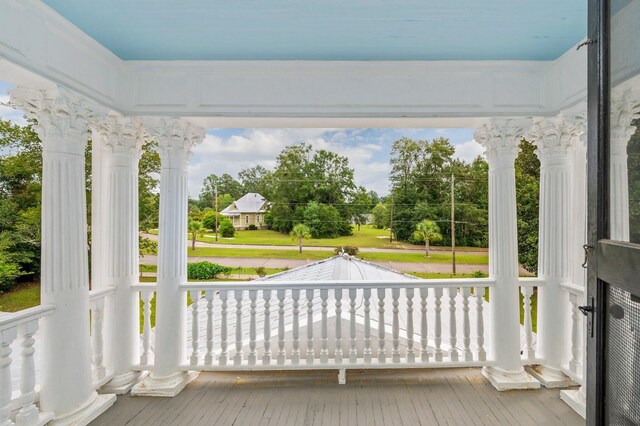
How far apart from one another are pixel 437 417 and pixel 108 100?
139 inches

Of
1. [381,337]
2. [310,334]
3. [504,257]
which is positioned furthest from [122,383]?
[504,257]

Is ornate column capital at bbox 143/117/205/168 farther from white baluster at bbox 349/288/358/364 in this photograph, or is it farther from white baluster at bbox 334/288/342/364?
white baluster at bbox 349/288/358/364

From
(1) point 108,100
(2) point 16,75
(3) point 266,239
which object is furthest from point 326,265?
(2) point 16,75

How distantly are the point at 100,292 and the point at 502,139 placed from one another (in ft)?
12.2

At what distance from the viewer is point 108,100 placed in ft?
7.83

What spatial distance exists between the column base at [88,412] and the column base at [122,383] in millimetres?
156

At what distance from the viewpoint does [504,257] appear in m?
2.63

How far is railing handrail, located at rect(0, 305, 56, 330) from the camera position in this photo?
5.85ft

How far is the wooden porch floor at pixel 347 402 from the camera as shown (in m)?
2.15

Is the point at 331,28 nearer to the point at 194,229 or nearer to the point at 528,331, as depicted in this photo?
the point at 194,229

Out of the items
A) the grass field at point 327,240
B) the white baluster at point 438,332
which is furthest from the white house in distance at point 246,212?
the white baluster at point 438,332

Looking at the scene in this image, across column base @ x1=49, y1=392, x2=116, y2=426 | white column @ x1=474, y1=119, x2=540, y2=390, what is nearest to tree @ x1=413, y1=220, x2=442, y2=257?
white column @ x1=474, y1=119, x2=540, y2=390

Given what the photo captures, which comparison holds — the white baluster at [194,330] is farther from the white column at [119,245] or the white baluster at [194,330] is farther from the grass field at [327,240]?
the grass field at [327,240]

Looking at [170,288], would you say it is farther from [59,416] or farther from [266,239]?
[266,239]
